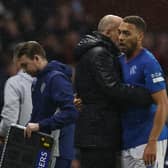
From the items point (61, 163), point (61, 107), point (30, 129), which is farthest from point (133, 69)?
point (61, 163)

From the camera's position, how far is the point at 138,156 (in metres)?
6.22

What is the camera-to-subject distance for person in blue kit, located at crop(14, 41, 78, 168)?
6684 mm

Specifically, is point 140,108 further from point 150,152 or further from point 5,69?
point 5,69

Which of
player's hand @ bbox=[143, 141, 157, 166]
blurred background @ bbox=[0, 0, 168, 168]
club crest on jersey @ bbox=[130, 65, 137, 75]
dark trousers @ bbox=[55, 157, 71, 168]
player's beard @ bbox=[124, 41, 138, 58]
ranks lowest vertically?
player's hand @ bbox=[143, 141, 157, 166]

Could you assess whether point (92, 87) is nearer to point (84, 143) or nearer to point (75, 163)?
point (84, 143)

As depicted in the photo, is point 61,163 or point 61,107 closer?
point 61,107

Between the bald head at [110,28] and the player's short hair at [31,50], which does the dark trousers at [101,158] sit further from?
the player's short hair at [31,50]

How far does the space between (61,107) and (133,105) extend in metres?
0.72

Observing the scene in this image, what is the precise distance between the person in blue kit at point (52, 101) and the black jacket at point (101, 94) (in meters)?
0.30

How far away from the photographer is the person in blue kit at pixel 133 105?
609 centimetres

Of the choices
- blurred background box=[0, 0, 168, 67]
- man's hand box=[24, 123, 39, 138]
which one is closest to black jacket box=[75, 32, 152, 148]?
man's hand box=[24, 123, 39, 138]

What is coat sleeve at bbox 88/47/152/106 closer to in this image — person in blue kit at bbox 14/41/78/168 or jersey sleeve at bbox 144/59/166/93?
jersey sleeve at bbox 144/59/166/93

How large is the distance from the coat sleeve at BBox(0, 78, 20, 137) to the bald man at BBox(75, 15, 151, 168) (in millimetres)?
1405

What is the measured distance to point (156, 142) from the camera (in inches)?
238
